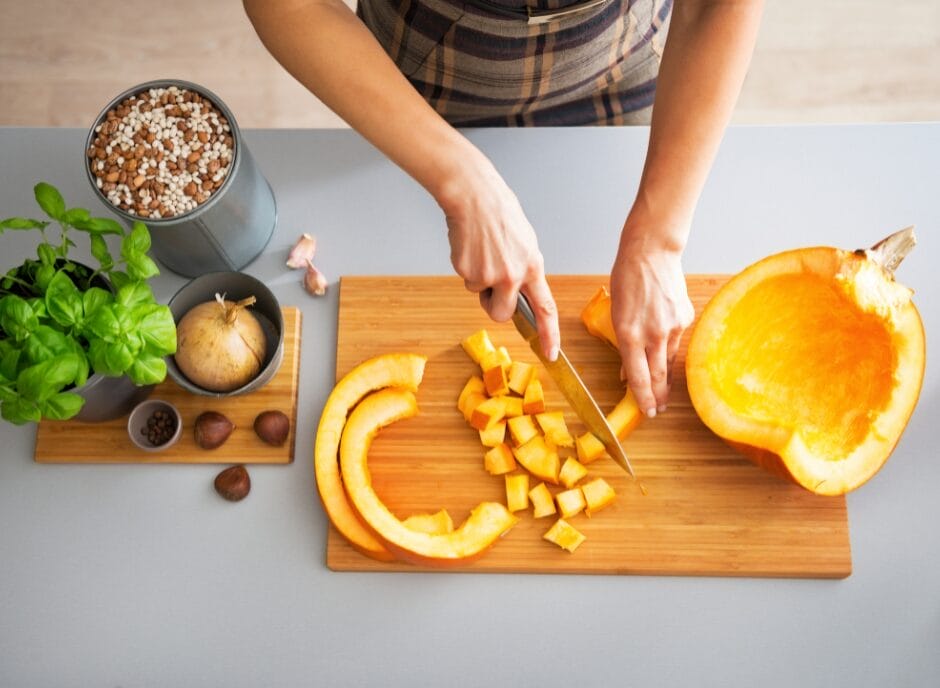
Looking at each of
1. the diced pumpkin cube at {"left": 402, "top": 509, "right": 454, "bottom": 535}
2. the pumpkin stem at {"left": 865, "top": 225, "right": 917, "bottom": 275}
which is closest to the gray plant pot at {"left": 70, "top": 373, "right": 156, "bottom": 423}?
the diced pumpkin cube at {"left": 402, "top": 509, "right": 454, "bottom": 535}

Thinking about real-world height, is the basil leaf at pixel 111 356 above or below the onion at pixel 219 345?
above

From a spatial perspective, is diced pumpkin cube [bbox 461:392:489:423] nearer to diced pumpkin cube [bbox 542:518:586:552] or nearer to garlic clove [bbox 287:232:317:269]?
diced pumpkin cube [bbox 542:518:586:552]

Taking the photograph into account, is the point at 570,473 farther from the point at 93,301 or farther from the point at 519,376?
the point at 93,301

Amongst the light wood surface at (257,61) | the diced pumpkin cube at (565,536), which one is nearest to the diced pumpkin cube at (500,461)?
the diced pumpkin cube at (565,536)

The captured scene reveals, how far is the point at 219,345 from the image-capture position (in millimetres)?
1176

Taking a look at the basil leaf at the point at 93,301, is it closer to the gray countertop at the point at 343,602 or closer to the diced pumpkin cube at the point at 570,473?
the gray countertop at the point at 343,602

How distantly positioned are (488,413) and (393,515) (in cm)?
21

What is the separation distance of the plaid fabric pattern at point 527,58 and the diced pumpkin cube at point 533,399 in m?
0.52

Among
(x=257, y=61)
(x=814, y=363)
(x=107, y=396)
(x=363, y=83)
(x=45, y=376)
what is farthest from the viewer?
(x=257, y=61)

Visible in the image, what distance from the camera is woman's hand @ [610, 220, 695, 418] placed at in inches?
46.1

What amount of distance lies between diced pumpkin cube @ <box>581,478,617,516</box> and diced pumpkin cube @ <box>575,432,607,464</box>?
36mm

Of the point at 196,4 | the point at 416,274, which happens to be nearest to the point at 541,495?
the point at 416,274

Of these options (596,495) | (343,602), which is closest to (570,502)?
(596,495)

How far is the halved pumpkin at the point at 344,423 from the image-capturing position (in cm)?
122
